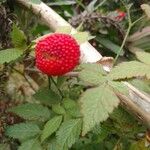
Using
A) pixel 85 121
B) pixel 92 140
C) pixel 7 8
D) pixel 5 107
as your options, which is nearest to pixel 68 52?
pixel 85 121

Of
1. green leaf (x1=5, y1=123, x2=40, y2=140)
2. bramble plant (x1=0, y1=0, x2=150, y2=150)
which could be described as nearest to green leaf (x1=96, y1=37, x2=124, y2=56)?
bramble plant (x1=0, y1=0, x2=150, y2=150)

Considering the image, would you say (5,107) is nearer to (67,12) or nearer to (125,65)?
(125,65)

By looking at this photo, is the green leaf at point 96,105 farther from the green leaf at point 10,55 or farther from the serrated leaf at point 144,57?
the green leaf at point 10,55

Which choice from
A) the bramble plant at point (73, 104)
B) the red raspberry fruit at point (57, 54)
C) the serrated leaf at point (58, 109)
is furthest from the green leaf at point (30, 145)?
the red raspberry fruit at point (57, 54)

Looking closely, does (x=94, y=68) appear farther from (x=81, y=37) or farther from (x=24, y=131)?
(x=24, y=131)

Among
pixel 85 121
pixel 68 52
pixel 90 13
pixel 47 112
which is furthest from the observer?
pixel 90 13

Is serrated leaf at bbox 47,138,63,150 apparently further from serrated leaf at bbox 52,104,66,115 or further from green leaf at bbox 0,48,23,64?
green leaf at bbox 0,48,23,64

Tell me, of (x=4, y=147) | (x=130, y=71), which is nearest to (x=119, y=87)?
(x=130, y=71)
